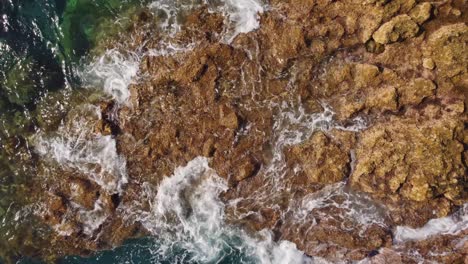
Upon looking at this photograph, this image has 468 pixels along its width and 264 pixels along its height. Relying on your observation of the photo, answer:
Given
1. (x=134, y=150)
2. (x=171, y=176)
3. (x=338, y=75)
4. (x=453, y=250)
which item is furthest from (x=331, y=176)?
(x=134, y=150)

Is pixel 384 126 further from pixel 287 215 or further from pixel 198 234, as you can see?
pixel 198 234

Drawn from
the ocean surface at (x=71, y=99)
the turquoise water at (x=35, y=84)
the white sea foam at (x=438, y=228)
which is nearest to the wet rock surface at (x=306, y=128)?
the white sea foam at (x=438, y=228)

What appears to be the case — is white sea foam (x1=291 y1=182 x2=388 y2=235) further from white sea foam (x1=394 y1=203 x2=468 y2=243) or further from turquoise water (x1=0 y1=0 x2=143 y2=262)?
turquoise water (x1=0 y1=0 x2=143 y2=262)

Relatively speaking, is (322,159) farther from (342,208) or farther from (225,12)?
(225,12)

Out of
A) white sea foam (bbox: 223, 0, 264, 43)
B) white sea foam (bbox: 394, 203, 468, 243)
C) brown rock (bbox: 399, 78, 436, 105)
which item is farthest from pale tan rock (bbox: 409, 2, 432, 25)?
white sea foam (bbox: 394, 203, 468, 243)

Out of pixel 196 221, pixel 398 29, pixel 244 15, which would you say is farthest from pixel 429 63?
pixel 196 221
